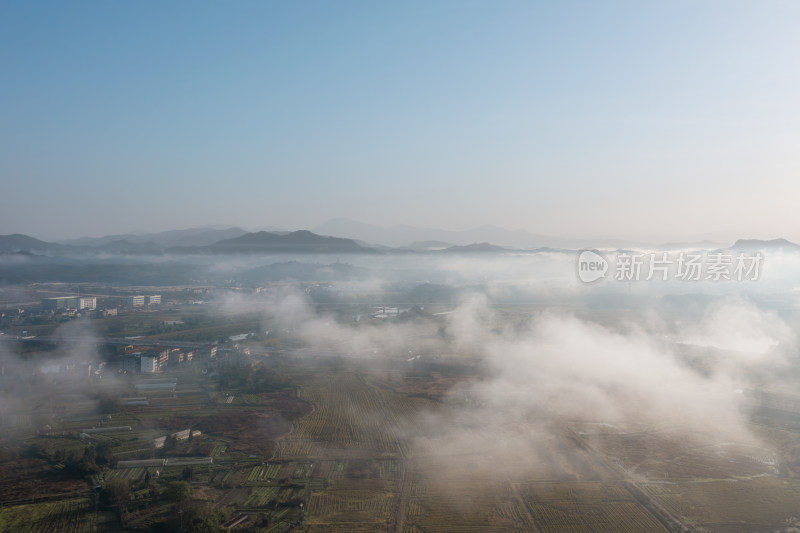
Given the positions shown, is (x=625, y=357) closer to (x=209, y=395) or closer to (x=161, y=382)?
(x=209, y=395)

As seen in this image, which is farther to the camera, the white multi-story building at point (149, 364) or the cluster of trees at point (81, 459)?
the white multi-story building at point (149, 364)

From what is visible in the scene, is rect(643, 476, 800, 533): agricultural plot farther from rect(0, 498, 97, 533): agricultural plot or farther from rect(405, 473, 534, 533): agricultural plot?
rect(0, 498, 97, 533): agricultural plot

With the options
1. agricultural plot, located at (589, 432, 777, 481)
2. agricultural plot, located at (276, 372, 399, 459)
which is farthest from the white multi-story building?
agricultural plot, located at (589, 432, 777, 481)

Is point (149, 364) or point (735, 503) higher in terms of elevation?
point (149, 364)

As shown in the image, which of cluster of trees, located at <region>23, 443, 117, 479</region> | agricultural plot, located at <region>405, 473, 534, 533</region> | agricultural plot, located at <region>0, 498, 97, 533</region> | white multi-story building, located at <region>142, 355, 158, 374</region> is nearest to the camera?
agricultural plot, located at <region>0, 498, 97, 533</region>

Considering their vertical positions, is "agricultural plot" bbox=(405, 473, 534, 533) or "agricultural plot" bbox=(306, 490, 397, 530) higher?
"agricultural plot" bbox=(405, 473, 534, 533)

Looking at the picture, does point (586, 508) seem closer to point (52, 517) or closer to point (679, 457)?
point (679, 457)

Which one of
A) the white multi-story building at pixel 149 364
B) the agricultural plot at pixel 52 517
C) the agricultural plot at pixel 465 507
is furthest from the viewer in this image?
the white multi-story building at pixel 149 364

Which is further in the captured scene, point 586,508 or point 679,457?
point 679,457

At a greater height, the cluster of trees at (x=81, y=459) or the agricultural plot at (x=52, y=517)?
the cluster of trees at (x=81, y=459)

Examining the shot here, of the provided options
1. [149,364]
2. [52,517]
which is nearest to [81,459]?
[52,517]

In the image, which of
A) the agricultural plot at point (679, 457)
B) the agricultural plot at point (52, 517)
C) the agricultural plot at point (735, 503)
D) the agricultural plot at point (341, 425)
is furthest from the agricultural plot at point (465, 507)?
the agricultural plot at point (52, 517)

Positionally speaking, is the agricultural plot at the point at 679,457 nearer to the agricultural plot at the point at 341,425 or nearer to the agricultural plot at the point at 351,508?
the agricultural plot at the point at 341,425
